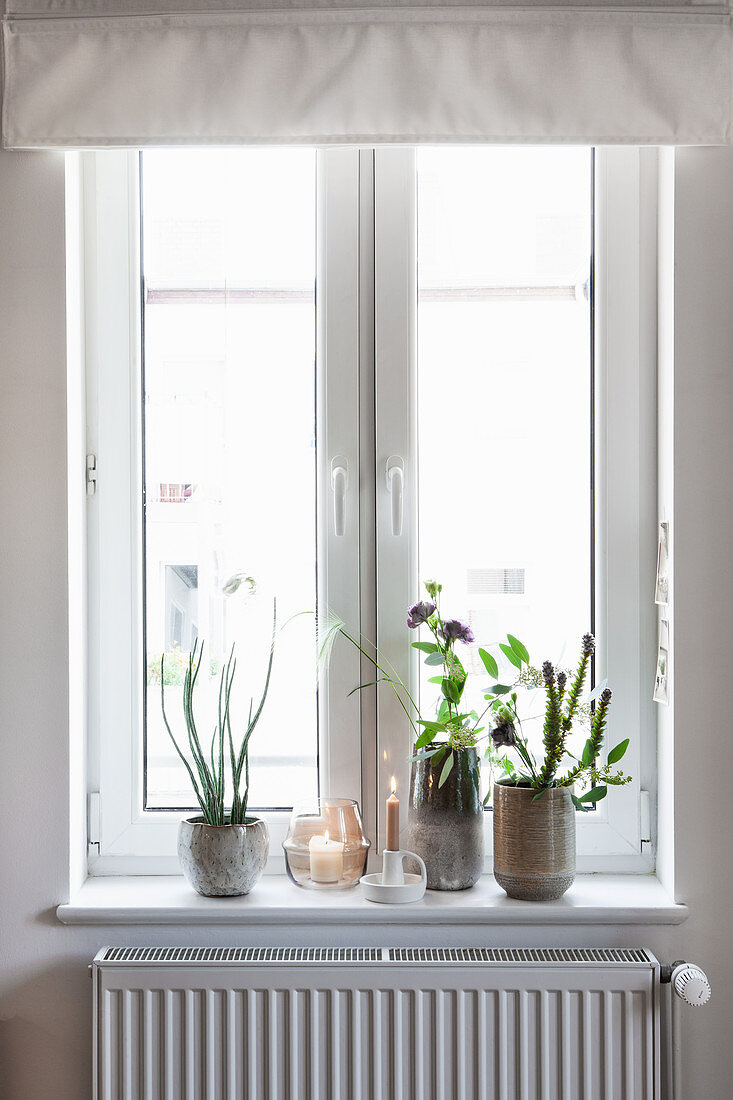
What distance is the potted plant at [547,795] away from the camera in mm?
1472

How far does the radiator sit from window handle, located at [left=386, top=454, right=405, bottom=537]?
694 millimetres

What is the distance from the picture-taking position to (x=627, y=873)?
1.62 metres

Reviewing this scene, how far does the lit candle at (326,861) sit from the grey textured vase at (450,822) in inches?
5.1

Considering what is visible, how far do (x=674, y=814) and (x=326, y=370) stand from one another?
0.93m

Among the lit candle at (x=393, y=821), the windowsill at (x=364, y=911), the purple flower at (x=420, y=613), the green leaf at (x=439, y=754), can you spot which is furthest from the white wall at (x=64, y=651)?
the purple flower at (x=420, y=613)

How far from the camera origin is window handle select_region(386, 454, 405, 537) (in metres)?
1.62

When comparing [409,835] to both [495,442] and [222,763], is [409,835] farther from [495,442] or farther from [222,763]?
[495,442]

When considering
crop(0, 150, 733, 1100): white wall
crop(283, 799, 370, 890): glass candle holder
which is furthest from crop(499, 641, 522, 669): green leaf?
crop(283, 799, 370, 890): glass candle holder

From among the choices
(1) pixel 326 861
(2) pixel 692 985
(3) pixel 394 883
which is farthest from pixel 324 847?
(2) pixel 692 985

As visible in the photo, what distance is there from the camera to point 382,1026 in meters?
1.41

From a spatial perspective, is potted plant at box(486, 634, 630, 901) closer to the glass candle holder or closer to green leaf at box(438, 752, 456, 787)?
green leaf at box(438, 752, 456, 787)

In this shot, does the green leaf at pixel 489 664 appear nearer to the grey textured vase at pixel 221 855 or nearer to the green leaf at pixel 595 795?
the green leaf at pixel 595 795

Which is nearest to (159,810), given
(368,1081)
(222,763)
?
(222,763)

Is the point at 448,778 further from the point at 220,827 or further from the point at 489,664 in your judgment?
the point at 220,827
